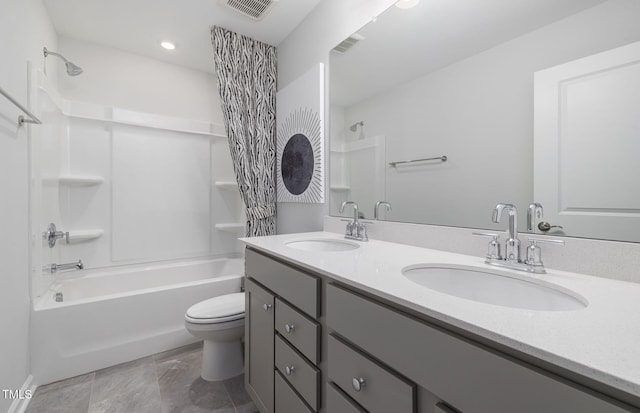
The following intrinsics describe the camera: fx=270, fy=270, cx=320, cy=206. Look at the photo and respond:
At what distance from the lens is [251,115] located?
2.29 metres

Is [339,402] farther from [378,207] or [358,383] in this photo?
[378,207]

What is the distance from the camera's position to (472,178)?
3.64ft

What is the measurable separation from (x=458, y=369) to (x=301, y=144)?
5.91 ft

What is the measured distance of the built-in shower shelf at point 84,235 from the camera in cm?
223

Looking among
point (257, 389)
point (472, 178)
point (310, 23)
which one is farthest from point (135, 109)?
point (472, 178)

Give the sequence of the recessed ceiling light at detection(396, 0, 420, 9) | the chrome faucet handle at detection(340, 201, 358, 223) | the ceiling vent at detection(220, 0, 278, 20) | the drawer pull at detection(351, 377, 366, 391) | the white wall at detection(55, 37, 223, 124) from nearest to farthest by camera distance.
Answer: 1. the drawer pull at detection(351, 377, 366, 391)
2. the recessed ceiling light at detection(396, 0, 420, 9)
3. the chrome faucet handle at detection(340, 201, 358, 223)
4. the ceiling vent at detection(220, 0, 278, 20)
5. the white wall at detection(55, 37, 223, 124)

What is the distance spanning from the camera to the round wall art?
1921mm

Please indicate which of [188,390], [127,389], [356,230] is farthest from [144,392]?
[356,230]

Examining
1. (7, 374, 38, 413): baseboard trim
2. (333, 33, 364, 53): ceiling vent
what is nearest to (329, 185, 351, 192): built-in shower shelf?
(333, 33, 364, 53): ceiling vent

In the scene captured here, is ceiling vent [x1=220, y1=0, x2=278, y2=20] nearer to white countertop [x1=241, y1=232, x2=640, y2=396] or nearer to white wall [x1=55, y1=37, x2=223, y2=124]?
white wall [x1=55, y1=37, x2=223, y2=124]

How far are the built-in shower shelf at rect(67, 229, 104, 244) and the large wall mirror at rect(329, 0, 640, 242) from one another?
2297mm

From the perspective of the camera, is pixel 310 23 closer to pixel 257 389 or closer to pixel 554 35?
pixel 554 35

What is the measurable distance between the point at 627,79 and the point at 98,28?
3212mm

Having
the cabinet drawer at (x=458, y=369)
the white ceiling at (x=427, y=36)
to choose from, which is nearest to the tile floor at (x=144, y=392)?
the cabinet drawer at (x=458, y=369)
